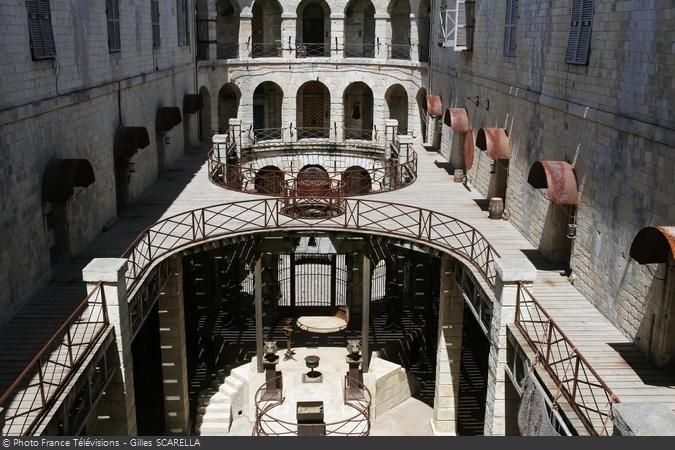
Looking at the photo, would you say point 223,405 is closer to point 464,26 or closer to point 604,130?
point 604,130

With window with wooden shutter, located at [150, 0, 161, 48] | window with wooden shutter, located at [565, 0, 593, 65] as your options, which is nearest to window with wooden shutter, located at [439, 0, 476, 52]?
window with wooden shutter, located at [565, 0, 593, 65]

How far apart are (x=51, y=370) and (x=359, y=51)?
27.1m

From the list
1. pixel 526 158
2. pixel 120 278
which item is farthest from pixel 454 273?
pixel 120 278

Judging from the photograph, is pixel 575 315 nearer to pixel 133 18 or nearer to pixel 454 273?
pixel 454 273

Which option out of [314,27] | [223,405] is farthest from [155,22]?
[223,405]

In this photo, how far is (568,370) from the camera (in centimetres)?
1109

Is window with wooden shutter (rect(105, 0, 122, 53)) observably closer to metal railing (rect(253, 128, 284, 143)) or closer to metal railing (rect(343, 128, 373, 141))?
metal railing (rect(253, 128, 284, 143))

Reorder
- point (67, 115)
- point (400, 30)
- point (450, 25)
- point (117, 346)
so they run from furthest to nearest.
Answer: point (400, 30) → point (450, 25) → point (67, 115) → point (117, 346)

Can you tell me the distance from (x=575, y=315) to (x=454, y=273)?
424 cm

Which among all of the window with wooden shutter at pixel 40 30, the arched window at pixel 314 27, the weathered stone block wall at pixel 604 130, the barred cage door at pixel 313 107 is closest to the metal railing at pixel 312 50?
the arched window at pixel 314 27

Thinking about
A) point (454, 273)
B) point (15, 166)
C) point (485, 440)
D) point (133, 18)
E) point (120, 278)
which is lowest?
point (454, 273)

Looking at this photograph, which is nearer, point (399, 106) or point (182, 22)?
point (182, 22)

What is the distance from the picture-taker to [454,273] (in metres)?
17.2

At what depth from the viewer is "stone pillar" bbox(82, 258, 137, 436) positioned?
39.0ft
